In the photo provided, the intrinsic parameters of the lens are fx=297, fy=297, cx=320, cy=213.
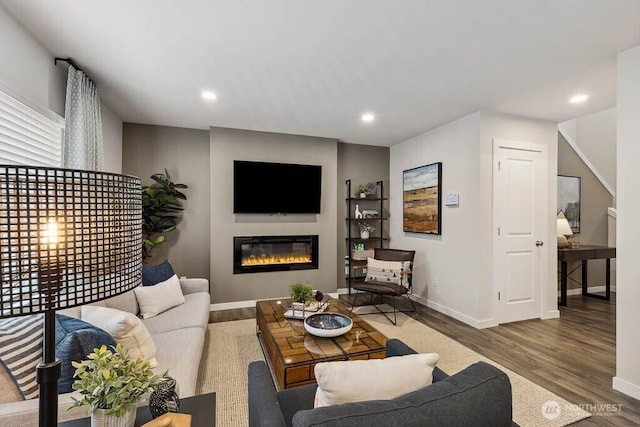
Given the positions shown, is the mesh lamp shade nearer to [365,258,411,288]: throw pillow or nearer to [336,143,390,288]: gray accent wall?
[365,258,411,288]: throw pillow

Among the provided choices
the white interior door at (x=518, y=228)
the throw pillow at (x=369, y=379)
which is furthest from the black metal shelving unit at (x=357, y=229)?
the throw pillow at (x=369, y=379)

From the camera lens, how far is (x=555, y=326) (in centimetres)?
359

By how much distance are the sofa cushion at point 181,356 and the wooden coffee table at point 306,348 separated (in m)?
0.53

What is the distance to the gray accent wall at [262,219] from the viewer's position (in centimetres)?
425

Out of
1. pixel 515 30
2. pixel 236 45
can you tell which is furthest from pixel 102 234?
pixel 515 30

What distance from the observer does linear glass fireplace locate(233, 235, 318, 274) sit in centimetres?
436

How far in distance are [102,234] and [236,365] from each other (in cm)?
225

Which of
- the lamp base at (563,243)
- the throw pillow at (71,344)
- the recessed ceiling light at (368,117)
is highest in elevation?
the recessed ceiling light at (368,117)

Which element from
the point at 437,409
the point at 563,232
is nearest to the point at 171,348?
the point at 437,409

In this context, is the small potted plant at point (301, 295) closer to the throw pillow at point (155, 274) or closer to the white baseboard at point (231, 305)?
the throw pillow at point (155, 274)

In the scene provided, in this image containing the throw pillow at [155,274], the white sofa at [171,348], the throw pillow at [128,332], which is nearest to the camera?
the white sofa at [171,348]

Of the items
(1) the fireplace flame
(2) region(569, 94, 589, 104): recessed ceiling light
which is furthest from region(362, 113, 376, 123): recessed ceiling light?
(1) the fireplace flame

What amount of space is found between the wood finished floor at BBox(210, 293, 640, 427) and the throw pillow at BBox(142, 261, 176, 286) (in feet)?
3.27

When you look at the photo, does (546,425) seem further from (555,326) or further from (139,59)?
(139,59)
